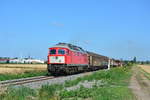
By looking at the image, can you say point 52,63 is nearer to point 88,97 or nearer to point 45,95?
point 88,97

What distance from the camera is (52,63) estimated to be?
121 feet

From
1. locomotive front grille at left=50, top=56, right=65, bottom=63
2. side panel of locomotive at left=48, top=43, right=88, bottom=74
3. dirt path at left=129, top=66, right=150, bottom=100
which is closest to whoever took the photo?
dirt path at left=129, top=66, right=150, bottom=100

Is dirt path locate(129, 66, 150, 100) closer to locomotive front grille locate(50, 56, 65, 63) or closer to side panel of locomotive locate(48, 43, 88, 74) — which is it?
side panel of locomotive locate(48, 43, 88, 74)

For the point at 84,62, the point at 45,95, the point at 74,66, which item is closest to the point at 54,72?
the point at 74,66

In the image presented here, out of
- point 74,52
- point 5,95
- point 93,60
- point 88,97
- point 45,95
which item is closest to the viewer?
point 5,95

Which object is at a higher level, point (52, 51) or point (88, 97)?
point (52, 51)

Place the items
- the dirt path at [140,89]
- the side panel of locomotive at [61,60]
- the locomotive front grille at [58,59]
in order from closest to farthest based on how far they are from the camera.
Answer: the dirt path at [140,89], the side panel of locomotive at [61,60], the locomotive front grille at [58,59]

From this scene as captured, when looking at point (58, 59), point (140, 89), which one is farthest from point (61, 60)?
point (140, 89)

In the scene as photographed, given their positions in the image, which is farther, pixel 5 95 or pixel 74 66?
pixel 74 66

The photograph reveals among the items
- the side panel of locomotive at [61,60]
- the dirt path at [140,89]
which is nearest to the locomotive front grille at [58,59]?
the side panel of locomotive at [61,60]

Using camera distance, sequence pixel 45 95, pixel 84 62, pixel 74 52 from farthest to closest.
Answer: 1. pixel 84 62
2. pixel 74 52
3. pixel 45 95

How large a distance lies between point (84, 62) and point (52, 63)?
1343 centimetres

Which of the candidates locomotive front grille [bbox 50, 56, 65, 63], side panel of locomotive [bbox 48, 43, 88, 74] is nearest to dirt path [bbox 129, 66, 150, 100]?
side panel of locomotive [bbox 48, 43, 88, 74]

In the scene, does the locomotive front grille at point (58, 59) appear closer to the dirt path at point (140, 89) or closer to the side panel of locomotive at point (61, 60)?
the side panel of locomotive at point (61, 60)
